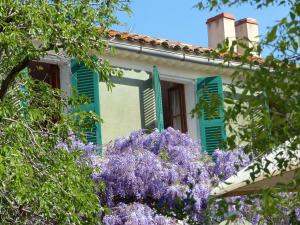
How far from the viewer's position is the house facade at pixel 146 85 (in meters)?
15.7

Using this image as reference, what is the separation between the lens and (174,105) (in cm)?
1791

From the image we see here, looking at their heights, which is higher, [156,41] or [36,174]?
[156,41]

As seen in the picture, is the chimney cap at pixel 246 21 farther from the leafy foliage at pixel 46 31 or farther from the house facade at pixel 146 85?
the leafy foliage at pixel 46 31

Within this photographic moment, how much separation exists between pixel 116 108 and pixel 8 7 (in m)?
7.11

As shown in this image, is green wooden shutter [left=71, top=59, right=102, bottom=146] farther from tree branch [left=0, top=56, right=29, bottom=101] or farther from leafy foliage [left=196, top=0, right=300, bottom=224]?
leafy foliage [left=196, top=0, right=300, bottom=224]

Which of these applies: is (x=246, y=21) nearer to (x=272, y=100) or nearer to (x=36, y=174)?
(x=36, y=174)

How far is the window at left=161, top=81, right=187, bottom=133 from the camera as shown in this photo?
696 inches

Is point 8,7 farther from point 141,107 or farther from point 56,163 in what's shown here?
point 141,107

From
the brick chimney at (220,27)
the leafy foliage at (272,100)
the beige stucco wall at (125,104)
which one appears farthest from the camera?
the brick chimney at (220,27)

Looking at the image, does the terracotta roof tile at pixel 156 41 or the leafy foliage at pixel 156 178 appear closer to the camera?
the leafy foliage at pixel 156 178

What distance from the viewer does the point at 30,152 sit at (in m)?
8.78

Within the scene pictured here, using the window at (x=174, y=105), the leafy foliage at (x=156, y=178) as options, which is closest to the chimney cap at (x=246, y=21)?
the window at (x=174, y=105)

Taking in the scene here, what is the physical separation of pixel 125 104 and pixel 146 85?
628 mm

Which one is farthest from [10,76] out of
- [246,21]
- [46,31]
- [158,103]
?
[246,21]
